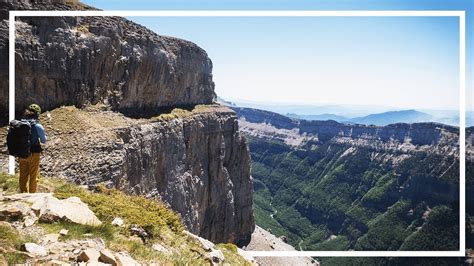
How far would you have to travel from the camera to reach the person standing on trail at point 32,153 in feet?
48.3

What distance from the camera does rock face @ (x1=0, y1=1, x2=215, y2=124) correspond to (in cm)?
3416

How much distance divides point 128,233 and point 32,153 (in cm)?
578

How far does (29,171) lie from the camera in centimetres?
1516

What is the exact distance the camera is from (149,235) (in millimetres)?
12727

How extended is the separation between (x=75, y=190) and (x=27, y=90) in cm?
2046

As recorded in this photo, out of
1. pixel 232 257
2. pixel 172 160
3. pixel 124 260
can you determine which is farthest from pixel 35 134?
pixel 172 160

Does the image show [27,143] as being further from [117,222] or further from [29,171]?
[117,222]

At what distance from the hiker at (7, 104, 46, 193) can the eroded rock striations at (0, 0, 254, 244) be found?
42.7ft

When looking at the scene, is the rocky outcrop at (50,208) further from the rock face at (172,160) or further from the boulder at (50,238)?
the rock face at (172,160)

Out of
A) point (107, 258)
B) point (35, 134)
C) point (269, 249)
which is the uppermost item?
point (35, 134)

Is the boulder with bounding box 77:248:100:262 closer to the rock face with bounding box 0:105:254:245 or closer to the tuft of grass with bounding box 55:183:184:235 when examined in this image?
the tuft of grass with bounding box 55:183:184:235

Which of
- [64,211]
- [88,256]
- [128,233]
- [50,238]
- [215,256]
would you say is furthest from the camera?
[215,256]

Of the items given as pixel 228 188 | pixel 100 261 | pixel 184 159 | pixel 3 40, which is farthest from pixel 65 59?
pixel 228 188

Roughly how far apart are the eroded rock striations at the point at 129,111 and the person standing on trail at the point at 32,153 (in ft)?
42.4
